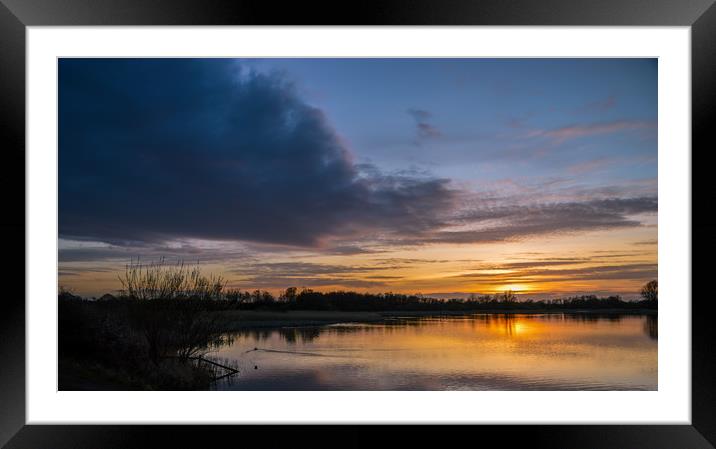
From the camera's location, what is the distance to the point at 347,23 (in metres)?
2.74

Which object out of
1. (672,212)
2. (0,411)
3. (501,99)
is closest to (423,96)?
(501,99)

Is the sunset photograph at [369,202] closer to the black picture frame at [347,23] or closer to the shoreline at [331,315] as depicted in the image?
the shoreline at [331,315]

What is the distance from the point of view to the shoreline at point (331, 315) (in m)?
14.6

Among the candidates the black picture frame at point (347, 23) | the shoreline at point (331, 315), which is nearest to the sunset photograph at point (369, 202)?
the shoreline at point (331, 315)

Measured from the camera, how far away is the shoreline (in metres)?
14.6

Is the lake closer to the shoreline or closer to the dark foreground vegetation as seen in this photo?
the shoreline

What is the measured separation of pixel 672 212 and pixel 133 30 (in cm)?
277

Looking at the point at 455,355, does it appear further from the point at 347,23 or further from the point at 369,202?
the point at 347,23

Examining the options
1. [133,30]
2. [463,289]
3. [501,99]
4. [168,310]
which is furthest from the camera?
[463,289]

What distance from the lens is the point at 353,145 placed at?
13.1 m

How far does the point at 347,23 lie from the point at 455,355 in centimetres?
1239

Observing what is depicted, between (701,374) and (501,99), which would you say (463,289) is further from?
(701,374)

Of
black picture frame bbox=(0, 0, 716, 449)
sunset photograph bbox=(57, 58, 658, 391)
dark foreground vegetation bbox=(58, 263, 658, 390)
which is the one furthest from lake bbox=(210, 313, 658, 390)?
black picture frame bbox=(0, 0, 716, 449)

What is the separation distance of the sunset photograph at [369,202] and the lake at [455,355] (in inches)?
3.1
